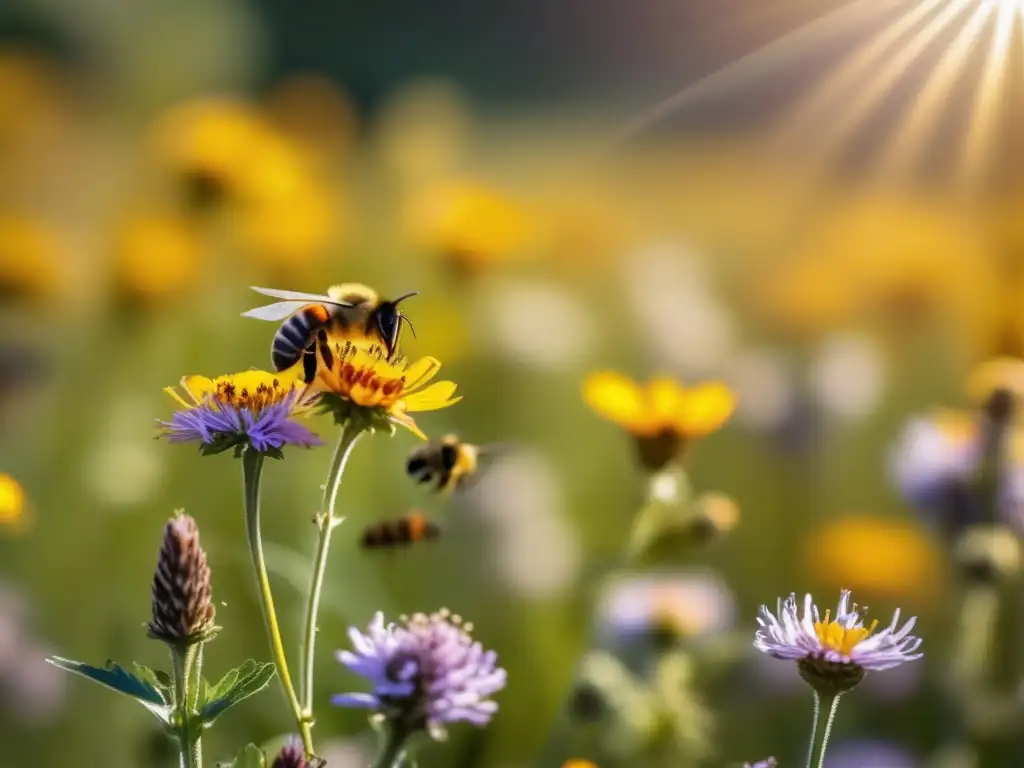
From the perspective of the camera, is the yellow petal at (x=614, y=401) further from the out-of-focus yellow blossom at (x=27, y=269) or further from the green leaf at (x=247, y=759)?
the out-of-focus yellow blossom at (x=27, y=269)

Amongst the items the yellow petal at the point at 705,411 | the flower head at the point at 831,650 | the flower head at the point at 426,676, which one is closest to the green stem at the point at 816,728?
the flower head at the point at 831,650

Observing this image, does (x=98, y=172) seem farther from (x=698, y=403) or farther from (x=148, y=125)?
(x=698, y=403)

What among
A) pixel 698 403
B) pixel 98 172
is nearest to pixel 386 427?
pixel 698 403

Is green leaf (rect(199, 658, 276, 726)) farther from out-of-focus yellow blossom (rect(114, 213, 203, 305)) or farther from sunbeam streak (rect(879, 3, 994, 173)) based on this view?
sunbeam streak (rect(879, 3, 994, 173))

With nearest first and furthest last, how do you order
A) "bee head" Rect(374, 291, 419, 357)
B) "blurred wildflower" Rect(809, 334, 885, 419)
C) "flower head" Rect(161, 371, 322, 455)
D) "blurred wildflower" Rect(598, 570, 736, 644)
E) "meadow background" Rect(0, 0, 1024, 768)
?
"flower head" Rect(161, 371, 322, 455) → "bee head" Rect(374, 291, 419, 357) → "blurred wildflower" Rect(598, 570, 736, 644) → "meadow background" Rect(0, 0, 1024, 768) → "blurred wildflower" Rect(809, 334, 885, 419)

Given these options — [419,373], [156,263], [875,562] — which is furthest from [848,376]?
[419,373]

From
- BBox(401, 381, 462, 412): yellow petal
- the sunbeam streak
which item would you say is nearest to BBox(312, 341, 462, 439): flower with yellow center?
BBox(401, 381, 462, 412): yellow petal

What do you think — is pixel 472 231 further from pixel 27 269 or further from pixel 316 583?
pixel 316 583
